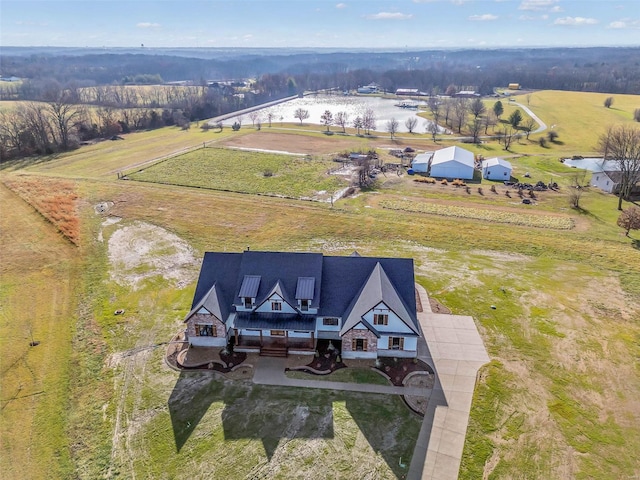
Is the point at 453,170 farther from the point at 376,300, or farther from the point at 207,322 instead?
the point at 207,322

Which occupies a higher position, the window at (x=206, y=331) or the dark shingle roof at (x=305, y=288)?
the dark shingle roof at (x=305, y=288)

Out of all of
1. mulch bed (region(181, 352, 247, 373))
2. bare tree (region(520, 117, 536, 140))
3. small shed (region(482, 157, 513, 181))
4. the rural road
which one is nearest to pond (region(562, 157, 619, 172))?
small shed (region(482, 157, 513, 181))

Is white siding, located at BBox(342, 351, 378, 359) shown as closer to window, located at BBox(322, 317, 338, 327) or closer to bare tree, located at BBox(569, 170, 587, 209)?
window, located at BBox(322, 317, 338, 327)

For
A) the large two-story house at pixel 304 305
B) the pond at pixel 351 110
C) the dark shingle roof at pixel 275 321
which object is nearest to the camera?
the large two-story house at pixel 304 305

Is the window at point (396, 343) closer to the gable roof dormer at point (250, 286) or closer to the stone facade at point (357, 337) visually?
the stone facade at point (357, 337)

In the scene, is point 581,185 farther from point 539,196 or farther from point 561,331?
point 561,331

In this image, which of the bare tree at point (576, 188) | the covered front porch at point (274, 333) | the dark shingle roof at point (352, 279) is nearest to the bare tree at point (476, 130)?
the bare tree at point (576, 188)

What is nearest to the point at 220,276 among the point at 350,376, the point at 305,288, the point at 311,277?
the point at 305,288
